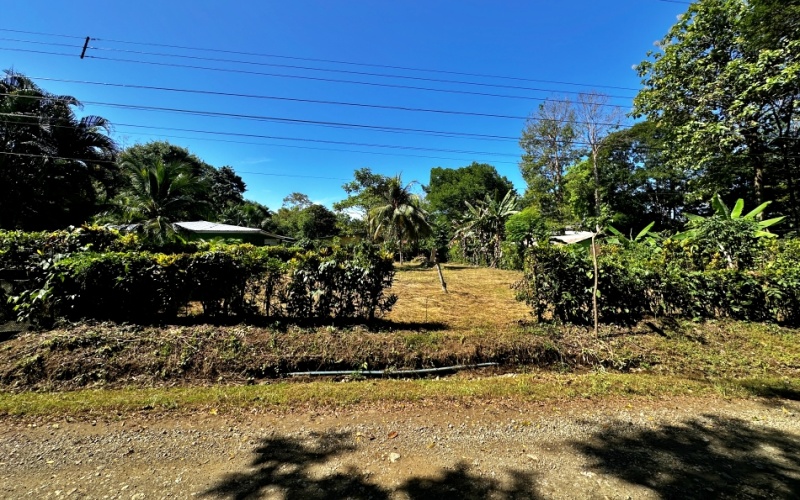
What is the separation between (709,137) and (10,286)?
22758 mm

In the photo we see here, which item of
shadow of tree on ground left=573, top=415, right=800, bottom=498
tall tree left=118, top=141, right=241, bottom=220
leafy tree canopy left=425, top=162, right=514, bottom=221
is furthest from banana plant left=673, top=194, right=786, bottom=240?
tall tree left=118, top=141, right=241, bottom=220

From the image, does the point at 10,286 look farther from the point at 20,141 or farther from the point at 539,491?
the point at 20,141

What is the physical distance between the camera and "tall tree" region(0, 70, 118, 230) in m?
15.0

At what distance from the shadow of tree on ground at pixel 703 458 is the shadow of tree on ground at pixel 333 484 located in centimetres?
88

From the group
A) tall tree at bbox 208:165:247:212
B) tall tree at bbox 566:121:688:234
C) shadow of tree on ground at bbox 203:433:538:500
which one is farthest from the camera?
tall tree at bbox 208:165:247:212

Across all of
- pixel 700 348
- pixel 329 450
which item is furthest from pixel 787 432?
pixel 329 450

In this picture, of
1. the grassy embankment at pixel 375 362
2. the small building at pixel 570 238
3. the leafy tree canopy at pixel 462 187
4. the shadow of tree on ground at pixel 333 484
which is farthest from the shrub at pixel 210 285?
the leafy tree canopy at pixel 462 187

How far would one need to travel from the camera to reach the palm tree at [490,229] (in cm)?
2353

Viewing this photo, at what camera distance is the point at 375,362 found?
485 cm

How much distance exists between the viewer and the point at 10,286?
554 centimetres

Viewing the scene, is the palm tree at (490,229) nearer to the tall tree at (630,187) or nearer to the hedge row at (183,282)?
the tall tree at (630,187)

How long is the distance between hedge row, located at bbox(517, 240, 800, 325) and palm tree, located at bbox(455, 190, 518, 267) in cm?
1604

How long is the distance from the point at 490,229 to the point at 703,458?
882 inches

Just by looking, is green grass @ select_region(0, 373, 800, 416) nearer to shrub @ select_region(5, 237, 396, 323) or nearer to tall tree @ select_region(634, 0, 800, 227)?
shrub @ select_region(5, 237, 396, 323)
